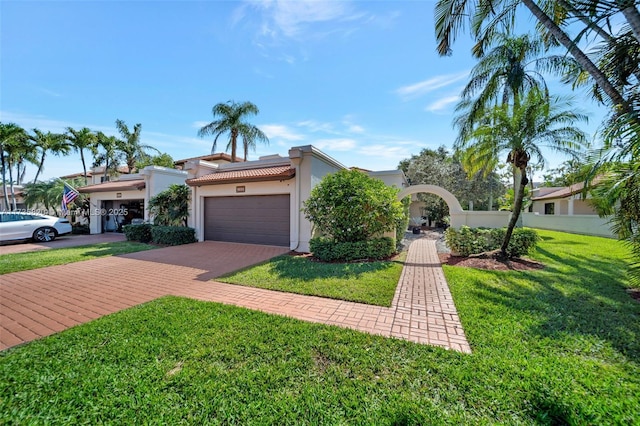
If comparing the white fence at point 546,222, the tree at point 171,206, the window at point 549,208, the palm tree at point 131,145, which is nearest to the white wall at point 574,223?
the white fence at point 546,222

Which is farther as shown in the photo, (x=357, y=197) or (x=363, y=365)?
(x=357, y=197)

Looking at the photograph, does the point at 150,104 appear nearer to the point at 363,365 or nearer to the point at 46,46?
the point at 46,46

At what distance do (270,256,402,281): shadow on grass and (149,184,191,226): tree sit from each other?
816 centimetres

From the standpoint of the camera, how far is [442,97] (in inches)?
433

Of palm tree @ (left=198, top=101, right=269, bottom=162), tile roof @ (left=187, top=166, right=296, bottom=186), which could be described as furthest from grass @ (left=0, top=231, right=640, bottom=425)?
palm tree @ (left=198, top=101, right=269, bottom=162)

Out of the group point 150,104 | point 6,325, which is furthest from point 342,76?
point 6,325

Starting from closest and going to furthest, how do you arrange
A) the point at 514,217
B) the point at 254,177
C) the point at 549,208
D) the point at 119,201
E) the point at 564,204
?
the point at 514,217 < the point at 254,177 < the point at 119,201 < the point at 564,204 < the point at 549,208

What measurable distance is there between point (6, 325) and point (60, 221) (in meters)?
15.3

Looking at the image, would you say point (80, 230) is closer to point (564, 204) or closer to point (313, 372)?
point (313, 372)

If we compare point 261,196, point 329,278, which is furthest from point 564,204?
point 329,278

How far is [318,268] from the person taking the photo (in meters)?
7.77

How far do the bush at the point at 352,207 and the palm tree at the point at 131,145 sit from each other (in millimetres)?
25298

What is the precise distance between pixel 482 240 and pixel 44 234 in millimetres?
22380

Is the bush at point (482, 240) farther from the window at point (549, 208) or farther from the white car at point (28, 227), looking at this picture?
the window at point (549, 208)
